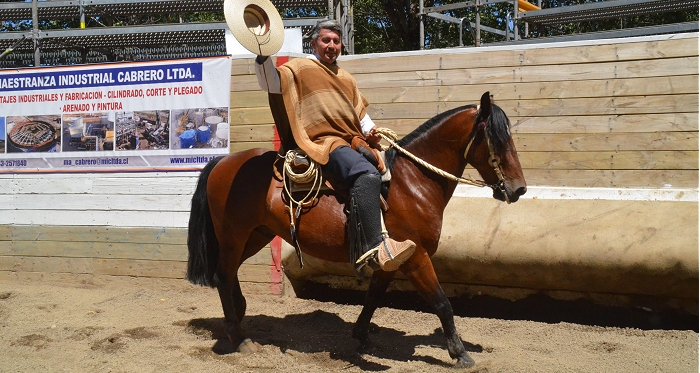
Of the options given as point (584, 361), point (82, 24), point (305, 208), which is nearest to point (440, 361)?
point (584, 361)

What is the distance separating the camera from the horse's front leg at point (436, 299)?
4.36 m

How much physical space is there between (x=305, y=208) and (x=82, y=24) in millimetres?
6522

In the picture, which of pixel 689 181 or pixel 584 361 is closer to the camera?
pixel 584 361

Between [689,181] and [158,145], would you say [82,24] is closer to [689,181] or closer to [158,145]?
[158,145]

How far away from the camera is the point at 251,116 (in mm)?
6457

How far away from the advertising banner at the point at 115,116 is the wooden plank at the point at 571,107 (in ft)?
5.80

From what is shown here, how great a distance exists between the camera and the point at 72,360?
4617mm

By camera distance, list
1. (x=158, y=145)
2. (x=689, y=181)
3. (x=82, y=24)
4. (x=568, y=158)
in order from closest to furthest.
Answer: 1. (x=689, y=181)
2. (x=568, y=158)
3. (x=158, y=145)
4. (x=82, y=24)

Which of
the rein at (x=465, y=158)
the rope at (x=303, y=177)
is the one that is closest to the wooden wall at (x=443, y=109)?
the rein at (x=465, y=158)

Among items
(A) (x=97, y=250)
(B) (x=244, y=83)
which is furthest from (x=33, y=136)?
(B) (x=244, y=83)

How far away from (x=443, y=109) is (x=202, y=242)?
2540 mm

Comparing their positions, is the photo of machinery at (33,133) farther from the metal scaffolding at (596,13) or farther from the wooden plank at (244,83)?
the metal scaffolding at (596,13)

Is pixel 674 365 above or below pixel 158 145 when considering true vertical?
below

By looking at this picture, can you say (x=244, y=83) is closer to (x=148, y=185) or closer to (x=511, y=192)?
(x=148, y=185)
